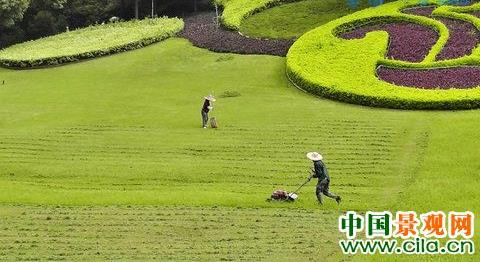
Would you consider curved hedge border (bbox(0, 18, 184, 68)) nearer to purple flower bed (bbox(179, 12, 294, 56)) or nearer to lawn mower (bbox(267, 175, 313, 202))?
purple flower bed (bbox(179, 12, 294, 56))

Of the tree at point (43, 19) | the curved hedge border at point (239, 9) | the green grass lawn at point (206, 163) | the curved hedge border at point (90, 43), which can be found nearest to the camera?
the green grass lawn at point (206, 163)

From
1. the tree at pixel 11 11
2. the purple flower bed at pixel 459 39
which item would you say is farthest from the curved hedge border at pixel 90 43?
the purple flower bed at pixel 459 39

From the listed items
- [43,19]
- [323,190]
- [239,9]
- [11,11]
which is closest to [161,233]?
[323,190]

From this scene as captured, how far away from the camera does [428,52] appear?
125 ft

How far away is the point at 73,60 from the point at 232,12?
12.7 m

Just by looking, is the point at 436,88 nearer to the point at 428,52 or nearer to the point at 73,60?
the point at 428,52

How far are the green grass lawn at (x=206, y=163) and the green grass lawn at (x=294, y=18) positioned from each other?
9.57 meters

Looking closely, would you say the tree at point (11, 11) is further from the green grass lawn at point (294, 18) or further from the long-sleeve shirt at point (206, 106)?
the long-sleeve shirt at point (206, 106)

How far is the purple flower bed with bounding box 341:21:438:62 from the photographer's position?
38406 mm

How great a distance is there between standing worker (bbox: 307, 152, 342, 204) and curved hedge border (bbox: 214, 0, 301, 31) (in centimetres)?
2945

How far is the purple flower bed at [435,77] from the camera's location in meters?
34.0

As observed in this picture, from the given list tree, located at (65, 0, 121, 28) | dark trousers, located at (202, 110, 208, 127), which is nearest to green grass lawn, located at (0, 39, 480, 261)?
dark trousers, located at (202, 110, 208, 127)

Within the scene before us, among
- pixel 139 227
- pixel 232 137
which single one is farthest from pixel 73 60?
pixel 139 227

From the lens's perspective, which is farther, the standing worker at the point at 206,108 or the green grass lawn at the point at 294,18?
the green grass lawn at the point at 294,18
